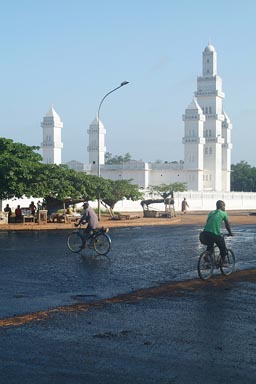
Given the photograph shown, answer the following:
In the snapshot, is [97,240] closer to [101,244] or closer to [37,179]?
[101,244]

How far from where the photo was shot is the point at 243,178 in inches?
5084

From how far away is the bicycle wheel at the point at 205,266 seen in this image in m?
12.0

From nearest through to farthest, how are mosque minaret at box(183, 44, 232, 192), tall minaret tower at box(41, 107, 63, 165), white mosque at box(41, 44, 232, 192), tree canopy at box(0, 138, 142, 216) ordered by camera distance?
tree canopy at box(0, 138, 142, 216) < tall minaret tower at box(41, 107, 63, 165) < white mosque at box(41, 44, 232, 192) < mosque minaret at box(183, 44, 232, 192)

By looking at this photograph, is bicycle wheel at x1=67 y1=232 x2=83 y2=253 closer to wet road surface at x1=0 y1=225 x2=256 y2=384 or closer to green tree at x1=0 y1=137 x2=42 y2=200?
wet road surface at x1=0 y1=225 x2=256 y2=384

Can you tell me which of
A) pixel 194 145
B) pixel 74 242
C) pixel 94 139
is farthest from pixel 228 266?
pixel 94 139

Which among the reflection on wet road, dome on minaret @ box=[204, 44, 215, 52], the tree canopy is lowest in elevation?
the reflection on wet road

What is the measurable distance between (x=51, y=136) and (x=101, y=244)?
91686 millimetres

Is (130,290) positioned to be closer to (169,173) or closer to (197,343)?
(197,343)

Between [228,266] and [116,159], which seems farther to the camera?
[116,159]

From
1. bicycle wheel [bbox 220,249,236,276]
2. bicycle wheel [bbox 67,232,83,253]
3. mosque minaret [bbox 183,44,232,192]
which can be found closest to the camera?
bicycle wheel [bbox 220,249,236,276]

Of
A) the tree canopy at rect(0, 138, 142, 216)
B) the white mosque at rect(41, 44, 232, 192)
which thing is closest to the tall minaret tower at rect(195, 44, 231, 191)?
the white mosque at rect(41, 44, 232, 192)

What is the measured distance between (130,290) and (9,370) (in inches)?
205

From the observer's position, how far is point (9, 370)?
5746 mm

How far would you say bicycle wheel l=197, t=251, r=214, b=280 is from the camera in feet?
39.2
